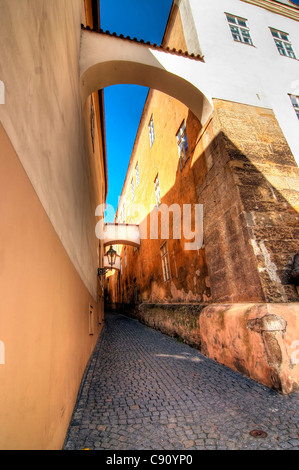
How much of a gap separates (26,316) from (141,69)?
608 centimetres

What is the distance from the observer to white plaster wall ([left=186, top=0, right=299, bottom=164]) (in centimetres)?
588

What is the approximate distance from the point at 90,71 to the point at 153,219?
706 centimetres

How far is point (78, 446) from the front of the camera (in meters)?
1.98

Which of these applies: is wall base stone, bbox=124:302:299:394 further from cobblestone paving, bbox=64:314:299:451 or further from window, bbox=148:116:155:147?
window, bbox=148:116:155:147

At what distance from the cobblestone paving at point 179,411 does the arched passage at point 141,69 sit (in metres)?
5.48

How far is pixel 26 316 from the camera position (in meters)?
1.23

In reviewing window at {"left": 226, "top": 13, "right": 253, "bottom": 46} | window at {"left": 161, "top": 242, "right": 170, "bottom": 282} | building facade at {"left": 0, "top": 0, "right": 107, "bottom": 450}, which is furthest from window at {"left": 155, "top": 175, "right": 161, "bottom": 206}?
building facade at {"left": 0, "top": 0, "right": 107, "bottom": 450}

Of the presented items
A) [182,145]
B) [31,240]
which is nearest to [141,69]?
[182,145]

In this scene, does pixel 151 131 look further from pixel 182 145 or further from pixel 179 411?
pixel 179 411

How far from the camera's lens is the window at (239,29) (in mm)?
7180

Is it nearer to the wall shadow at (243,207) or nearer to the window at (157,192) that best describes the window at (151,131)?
the window at (157,192)

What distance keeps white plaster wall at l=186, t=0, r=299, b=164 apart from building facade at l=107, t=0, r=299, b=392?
0.14 ft

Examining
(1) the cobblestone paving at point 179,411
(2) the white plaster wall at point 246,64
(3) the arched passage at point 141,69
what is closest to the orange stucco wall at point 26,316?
(1) the cobblestone paving at point 179,411

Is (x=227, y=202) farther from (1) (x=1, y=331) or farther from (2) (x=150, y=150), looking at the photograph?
(2) (x=150, y=150)
